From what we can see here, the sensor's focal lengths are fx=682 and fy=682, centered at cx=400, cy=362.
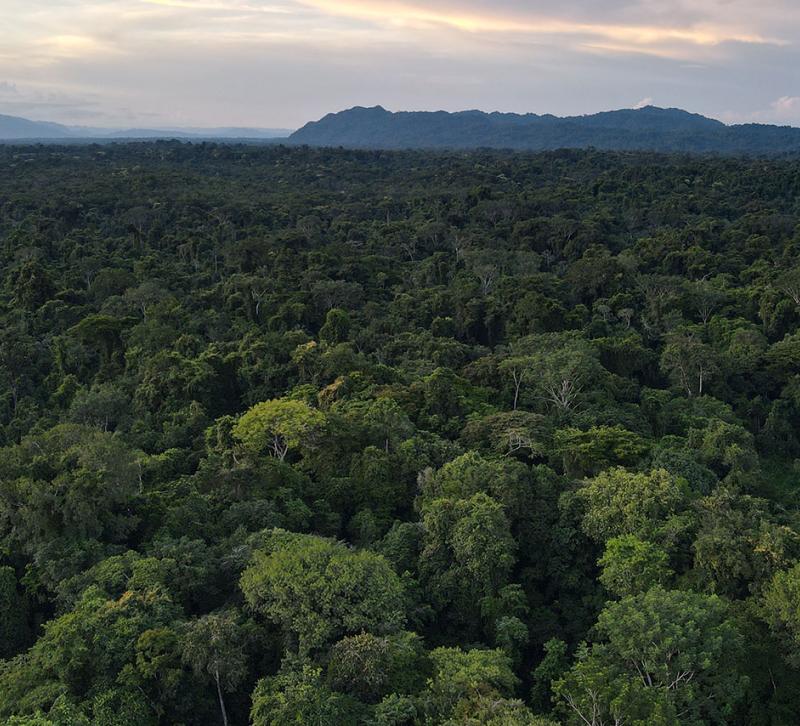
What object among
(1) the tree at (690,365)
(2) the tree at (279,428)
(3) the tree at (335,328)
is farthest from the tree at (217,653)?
(1) the tree at (690,365)

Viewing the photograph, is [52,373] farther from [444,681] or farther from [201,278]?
[444,681]

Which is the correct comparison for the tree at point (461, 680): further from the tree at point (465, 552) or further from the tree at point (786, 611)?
the tree at point (786, 611)

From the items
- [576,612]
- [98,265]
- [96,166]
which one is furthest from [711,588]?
[96,166]

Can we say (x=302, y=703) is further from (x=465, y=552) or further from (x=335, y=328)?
(x=335, y=328)

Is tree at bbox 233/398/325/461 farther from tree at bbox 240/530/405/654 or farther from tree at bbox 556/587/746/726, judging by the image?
tree at bbox 556/587/746/726

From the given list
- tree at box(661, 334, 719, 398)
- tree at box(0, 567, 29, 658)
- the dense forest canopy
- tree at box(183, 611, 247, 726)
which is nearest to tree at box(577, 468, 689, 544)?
the dense forest canopy

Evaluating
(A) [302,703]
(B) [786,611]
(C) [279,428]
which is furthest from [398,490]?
(B) [786,611]

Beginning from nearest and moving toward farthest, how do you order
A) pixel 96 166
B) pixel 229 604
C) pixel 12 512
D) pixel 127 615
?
pixel 127 615 < pixel 229 604 < pixel 12 512 < pixel 96 166
